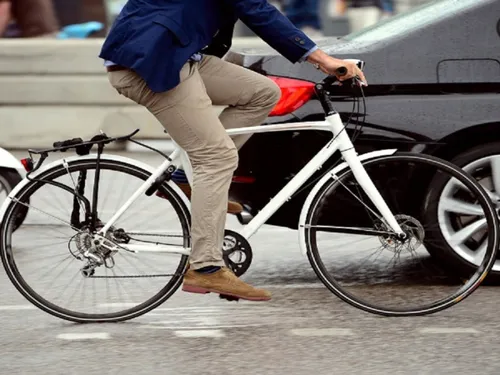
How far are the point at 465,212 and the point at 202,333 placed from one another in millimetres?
1312

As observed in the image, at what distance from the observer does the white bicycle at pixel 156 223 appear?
5.52 m

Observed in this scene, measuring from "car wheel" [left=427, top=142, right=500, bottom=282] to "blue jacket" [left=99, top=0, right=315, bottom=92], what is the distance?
1.20 meters

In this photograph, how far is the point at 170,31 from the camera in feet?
16.9

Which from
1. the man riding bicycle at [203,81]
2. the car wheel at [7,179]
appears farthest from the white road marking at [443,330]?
the car wheel at [7,179]

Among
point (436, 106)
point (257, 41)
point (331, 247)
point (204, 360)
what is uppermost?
point (257, 41)

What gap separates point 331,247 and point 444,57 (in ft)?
3.49

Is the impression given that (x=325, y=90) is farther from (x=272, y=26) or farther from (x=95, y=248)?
(x=95, y=248)

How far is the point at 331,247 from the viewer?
5.88 metres

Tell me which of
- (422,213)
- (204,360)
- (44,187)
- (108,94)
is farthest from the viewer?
(108,94)

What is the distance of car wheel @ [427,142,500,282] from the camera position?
19.6 feet

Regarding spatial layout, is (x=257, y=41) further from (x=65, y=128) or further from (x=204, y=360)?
(x=204, y=360)

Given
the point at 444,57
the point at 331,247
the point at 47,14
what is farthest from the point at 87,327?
the point at 47,14

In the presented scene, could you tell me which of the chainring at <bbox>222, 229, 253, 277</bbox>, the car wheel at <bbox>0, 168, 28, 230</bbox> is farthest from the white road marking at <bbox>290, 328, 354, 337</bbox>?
the car wheel at <bbox>0, 168, 28, 230</bbox>

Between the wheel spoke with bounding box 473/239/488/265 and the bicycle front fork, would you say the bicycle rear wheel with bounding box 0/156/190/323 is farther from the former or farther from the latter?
the wheel spoke with bounding box 473/239/488/265
